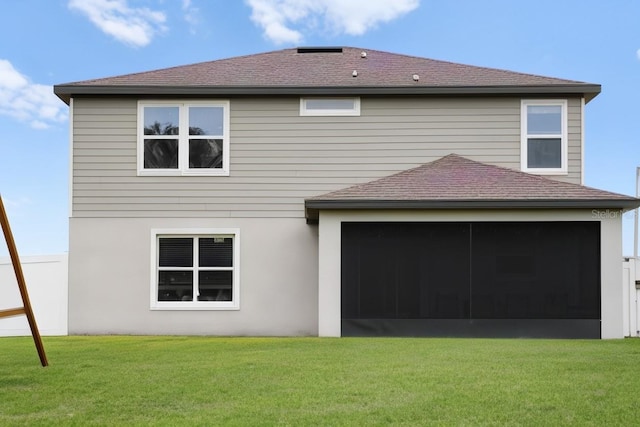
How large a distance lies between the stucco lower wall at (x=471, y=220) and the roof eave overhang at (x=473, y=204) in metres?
0.24

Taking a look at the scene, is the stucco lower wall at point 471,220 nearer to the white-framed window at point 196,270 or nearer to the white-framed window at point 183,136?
the white-framed window at point 196,270

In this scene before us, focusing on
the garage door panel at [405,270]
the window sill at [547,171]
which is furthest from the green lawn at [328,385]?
the window sill at [547,171]

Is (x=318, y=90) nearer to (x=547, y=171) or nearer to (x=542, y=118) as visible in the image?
(x=542, y=118)

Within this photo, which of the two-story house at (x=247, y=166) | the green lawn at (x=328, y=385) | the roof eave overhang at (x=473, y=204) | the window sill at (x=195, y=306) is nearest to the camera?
the green lawn at (x=328, y=385)

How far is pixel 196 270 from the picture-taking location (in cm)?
1557

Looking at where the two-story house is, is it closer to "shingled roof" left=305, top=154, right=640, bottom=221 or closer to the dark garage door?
"shingled roof" left=305, top=154, right=640, bottom=221

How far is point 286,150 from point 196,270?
127 inches

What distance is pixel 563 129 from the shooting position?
15.7 metres

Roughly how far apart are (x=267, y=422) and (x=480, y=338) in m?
8.35

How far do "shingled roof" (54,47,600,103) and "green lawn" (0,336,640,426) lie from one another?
6.05m

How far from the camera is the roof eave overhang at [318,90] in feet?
50.9

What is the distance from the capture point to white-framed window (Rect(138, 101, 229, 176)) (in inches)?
623

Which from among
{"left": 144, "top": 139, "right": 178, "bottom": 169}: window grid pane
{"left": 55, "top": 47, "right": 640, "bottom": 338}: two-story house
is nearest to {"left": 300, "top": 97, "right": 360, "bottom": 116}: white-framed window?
{"left": 55, "top": 47, "right": 640, "bottom": 338}: two-story house

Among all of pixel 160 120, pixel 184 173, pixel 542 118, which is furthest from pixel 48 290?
pixel 542 118
